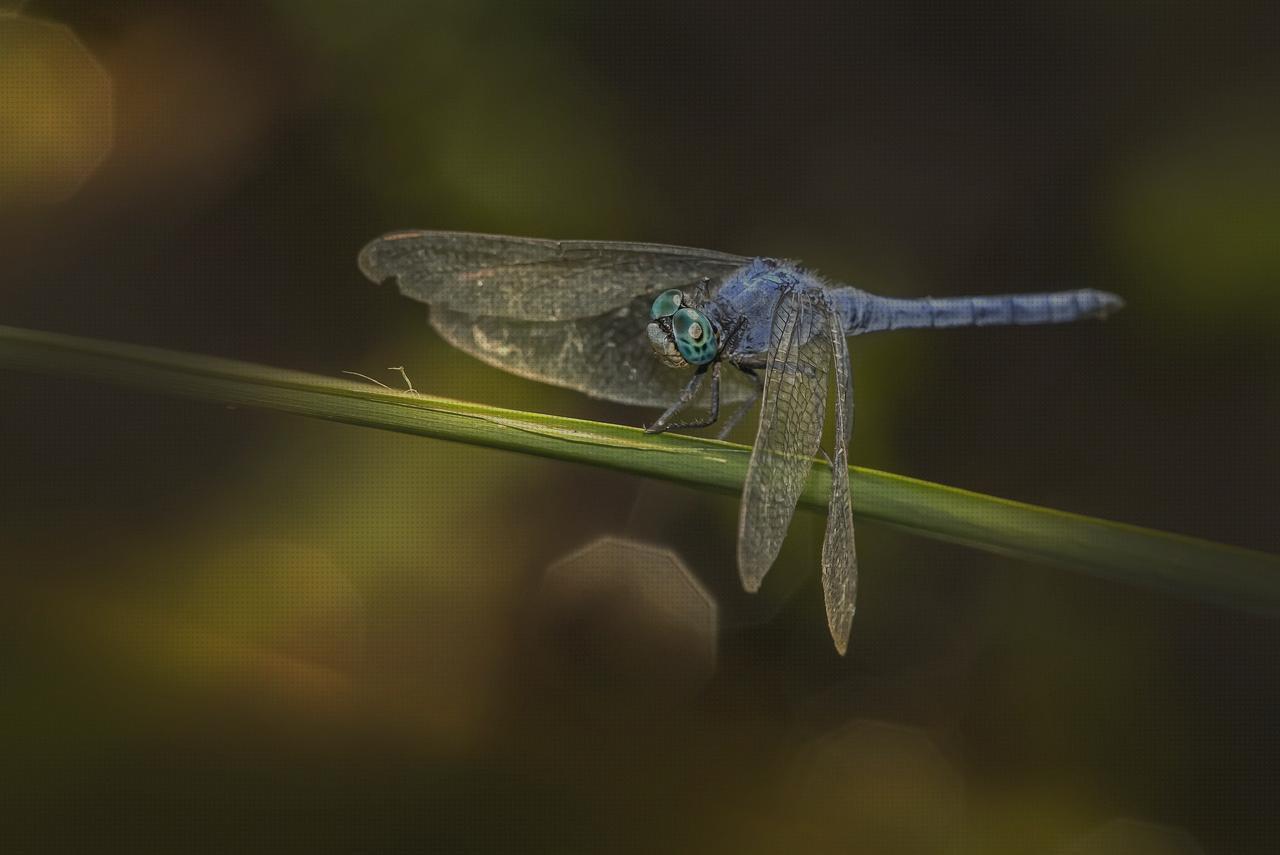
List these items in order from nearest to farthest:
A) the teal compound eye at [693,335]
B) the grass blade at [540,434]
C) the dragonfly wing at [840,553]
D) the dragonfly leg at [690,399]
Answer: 1. the grass blade at [540,434]
2. the dragonfly wing at [840,553]
3. the dragonfly leg at [690,399]
4. the teal compound eye at [693,335]

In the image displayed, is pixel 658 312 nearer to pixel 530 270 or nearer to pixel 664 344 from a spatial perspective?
pixel 664 344

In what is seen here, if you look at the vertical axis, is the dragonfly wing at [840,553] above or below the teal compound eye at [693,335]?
below

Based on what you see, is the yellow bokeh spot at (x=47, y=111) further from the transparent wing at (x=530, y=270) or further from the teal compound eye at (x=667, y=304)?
the teal compound eye at (x=667, y=304)

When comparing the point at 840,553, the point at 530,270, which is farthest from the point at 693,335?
the point at 840,553

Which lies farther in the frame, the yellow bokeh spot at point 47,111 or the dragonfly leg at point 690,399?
the yellow bokeh spot at point 47,111

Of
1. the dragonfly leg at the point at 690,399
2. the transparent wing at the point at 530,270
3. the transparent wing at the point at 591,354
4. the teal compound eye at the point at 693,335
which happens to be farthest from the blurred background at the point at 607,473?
the teal compound eye at the point at 693,335

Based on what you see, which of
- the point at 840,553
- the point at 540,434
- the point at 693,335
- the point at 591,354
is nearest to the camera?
the point at 540,434
